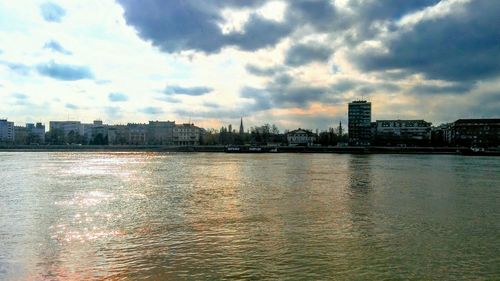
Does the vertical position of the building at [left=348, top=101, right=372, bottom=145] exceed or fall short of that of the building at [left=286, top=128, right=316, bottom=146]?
it exceeds it

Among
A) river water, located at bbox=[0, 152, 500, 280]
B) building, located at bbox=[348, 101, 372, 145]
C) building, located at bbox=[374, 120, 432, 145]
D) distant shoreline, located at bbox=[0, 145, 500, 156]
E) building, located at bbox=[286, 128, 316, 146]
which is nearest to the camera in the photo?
river water, located at bbox=[0, 152, 500, 280]

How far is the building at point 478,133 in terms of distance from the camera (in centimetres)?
15138

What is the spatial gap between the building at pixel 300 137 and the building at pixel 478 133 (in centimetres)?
5480

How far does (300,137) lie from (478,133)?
66.8 metres

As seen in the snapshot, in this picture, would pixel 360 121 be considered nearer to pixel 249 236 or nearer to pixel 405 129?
pixel 405 129

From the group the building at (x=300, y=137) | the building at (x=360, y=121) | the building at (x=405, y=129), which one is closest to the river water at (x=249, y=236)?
the building at (x=405, y=129)

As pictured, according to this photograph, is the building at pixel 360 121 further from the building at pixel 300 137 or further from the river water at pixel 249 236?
the river water at pixel 249 236

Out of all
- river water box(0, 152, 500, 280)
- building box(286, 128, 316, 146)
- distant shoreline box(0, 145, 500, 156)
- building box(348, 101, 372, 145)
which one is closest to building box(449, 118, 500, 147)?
distant shoreline box(0, 145, 500, 156)

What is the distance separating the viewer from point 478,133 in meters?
154

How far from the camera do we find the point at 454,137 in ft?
517

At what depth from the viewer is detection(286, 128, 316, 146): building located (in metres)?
188

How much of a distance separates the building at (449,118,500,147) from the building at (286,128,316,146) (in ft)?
180

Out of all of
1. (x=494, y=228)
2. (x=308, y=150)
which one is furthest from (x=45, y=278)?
(x=308, y=150)

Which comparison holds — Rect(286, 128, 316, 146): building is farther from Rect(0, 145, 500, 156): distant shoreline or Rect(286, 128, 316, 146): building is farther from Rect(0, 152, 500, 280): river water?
Rect(0, 152, 500, 280): river water
